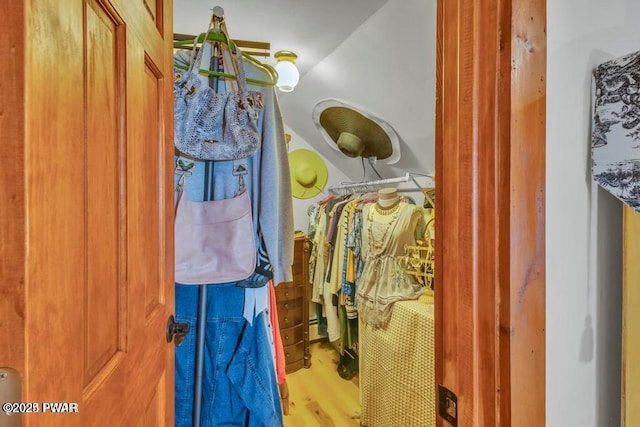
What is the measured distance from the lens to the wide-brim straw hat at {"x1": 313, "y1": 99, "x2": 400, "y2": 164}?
79.4 inches

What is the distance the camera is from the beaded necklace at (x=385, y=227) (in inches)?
73.9

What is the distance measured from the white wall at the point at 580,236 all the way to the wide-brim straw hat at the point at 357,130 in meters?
1.34

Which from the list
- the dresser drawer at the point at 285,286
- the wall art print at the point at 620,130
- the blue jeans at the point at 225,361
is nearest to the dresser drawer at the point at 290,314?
the dresser drawer at the point at 285,286

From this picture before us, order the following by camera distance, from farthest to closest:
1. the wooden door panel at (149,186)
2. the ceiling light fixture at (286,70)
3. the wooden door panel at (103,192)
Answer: the ceiling light fixture at (286,70)
the wooden door panel at (149,186)
the wooden door panel at (103,192)

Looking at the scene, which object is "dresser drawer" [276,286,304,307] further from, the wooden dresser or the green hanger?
the green hanger

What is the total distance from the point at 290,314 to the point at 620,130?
2.35 metres

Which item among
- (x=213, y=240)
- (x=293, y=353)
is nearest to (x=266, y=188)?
(x=213, y=240)

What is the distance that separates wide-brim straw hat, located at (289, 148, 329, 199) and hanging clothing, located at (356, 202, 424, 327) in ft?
4.20

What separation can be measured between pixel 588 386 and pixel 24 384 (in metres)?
0.85

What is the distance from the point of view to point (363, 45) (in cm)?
169

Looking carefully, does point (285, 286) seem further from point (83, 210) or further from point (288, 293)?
point (83, 210)

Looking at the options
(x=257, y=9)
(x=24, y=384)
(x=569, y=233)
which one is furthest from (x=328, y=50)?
(x=24, y=384)

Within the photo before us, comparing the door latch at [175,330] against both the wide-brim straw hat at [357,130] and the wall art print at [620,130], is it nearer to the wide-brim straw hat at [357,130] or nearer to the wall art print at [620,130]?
the wall art print at [620,130]

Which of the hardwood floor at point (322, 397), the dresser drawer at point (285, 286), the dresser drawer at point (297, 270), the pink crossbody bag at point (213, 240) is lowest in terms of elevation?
the hardwood floor at point (322, 397)
